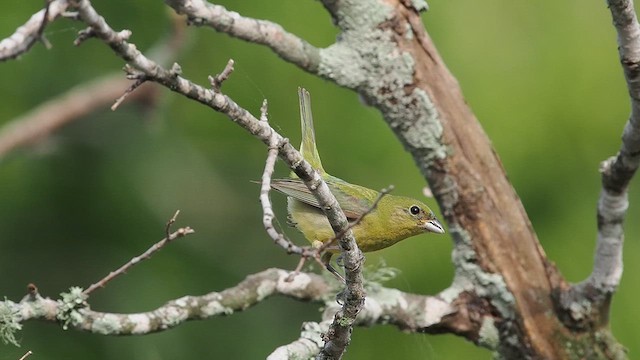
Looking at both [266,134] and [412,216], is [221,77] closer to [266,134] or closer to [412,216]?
[266,134]

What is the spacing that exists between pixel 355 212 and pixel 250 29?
0.62m

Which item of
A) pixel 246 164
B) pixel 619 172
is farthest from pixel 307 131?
pixel 246 164

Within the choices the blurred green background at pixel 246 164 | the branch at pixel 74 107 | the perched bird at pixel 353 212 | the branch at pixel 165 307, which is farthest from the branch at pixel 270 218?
the branch at pixel 74 107

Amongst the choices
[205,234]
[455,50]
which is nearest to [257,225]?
[205,234]

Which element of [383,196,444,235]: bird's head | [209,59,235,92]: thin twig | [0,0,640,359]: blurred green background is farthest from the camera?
[0,0,640,359]: blurred green background

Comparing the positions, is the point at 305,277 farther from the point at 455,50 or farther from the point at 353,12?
the point at 455,50

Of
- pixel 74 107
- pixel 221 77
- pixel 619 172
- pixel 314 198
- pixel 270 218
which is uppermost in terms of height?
pixel 74 107

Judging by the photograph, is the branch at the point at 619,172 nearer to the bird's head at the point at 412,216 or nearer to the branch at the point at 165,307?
the bird's head at the point at 412,216

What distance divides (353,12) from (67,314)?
1282mm

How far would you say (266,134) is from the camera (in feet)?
6.66

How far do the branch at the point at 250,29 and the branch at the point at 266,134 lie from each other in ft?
2.82

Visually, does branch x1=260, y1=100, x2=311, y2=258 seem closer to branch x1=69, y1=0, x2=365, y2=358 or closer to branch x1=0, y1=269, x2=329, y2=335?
branch x1=69, y1=0, x2=365, y2=358

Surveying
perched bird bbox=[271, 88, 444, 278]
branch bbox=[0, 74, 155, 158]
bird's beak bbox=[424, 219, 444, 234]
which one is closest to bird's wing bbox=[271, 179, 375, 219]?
perched bird bbox=[271, 88, 444, 278]

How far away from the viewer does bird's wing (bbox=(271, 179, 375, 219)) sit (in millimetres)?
3021
